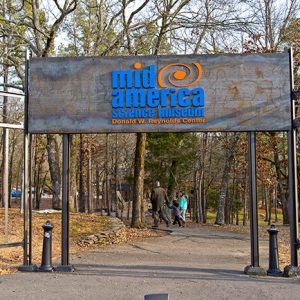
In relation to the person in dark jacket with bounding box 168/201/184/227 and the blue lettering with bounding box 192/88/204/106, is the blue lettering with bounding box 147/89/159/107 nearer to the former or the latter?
the blue lettering with bounding box 192/88/204/106

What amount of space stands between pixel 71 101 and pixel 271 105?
3.99 meters

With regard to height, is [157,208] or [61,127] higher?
[61,127]

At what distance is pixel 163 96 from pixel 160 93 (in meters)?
0.09

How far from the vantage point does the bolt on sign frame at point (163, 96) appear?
30.8 feet

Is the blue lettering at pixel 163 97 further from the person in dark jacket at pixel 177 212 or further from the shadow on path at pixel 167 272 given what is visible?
the person in dark jacket at pixel 177 212

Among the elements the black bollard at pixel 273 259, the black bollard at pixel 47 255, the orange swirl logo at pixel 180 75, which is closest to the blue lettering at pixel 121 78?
the orange swirl logo at pixel 180 75

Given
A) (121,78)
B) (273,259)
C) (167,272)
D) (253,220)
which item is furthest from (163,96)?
(273,259)

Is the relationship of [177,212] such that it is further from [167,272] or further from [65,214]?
[65,214]

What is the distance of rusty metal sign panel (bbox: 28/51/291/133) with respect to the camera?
9.41 meters

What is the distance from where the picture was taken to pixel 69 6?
19609 millimetres

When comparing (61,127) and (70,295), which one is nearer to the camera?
(70,295)

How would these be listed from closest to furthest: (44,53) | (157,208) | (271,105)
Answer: (271,105), (157,208), (44,53)

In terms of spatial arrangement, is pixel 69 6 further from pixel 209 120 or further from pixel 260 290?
pixel 260 290

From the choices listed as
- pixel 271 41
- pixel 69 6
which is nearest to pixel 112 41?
pixel 69 6
